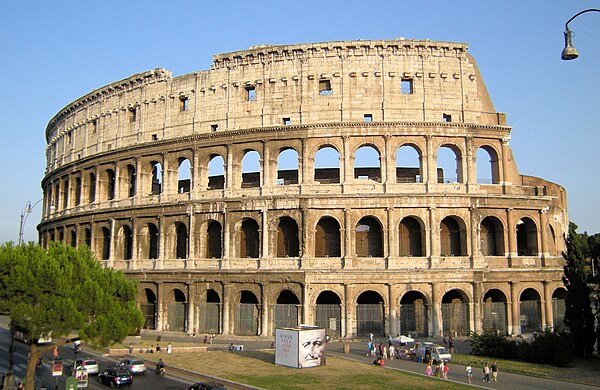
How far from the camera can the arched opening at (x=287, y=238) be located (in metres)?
36.5

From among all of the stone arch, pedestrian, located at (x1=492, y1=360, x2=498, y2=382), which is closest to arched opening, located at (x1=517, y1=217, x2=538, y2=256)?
the stone arch

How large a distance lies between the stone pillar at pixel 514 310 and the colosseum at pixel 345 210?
0.13m

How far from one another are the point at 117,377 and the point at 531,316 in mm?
26692

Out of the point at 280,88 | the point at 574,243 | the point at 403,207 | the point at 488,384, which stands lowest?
the point at 488,384

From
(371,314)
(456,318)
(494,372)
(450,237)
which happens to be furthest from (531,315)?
(494,372)

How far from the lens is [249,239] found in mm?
37500

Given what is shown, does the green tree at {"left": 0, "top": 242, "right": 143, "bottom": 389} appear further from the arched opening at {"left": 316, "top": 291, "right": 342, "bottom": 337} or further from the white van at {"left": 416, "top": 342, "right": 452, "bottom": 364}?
the white van at {"left": 416, "top": 342, "right": 452, "bottom": 364}

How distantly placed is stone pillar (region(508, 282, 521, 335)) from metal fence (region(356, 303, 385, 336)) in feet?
27.7

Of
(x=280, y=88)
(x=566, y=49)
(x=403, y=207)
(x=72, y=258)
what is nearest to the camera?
(x=566, y=49)

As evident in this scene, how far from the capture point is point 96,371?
25.7 m

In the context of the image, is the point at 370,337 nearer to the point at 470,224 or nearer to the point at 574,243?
the point at 470,224

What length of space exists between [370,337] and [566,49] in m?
22.4

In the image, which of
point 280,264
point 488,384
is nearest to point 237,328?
point 280,264

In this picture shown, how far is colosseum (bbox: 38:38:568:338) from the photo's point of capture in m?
34.2
